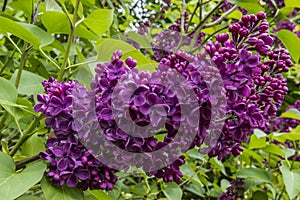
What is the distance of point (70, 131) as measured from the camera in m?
0.92

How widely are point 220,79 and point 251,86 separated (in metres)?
0.10

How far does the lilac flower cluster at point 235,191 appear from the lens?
6.33ft

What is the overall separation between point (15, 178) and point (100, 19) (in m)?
0.54

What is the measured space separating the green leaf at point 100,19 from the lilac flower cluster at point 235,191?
1.06m

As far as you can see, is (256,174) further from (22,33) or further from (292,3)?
(22,33)

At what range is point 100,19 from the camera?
4.09 ft

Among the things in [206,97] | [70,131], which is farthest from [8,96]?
[206,97]

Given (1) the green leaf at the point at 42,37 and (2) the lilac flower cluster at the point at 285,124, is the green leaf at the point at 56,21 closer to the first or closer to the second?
(1) the green leaf at the point at 42,37

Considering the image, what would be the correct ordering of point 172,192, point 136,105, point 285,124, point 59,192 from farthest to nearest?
1. point 285,124
2. point 172,192
3. point 59,192
4. point 136,105

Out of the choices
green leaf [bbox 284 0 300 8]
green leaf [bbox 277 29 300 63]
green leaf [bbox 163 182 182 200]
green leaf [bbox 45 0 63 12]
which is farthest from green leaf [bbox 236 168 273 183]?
green leaf [bbox 45 0 63 12]

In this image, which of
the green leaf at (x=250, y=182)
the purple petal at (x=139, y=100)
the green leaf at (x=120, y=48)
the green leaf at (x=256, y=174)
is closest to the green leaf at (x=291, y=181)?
the green leaf at (x=256, y=174)

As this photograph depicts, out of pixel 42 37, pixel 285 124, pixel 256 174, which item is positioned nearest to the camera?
pixel 42 37

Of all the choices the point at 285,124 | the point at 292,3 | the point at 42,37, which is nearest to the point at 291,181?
the point at 292,3

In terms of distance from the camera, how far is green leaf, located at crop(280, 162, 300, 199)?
1.48 m
